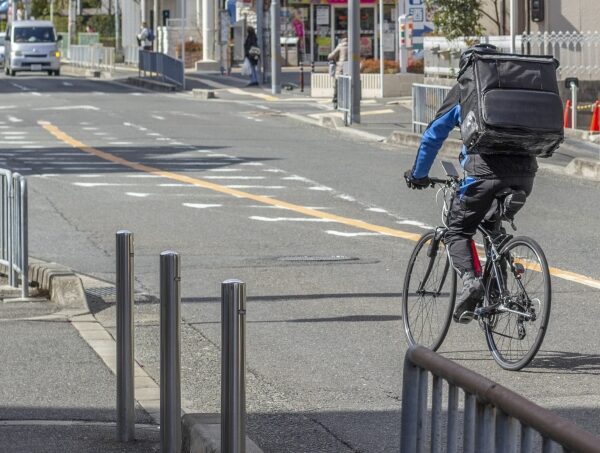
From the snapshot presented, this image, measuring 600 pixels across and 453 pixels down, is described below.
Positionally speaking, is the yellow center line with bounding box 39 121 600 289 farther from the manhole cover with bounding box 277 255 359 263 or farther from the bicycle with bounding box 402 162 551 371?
the bicycle with bounding box 402 162 551 371

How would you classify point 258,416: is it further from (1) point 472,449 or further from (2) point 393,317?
(1) point 472,449

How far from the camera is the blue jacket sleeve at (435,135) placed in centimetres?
823

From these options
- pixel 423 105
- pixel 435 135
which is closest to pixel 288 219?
pixel 435 135

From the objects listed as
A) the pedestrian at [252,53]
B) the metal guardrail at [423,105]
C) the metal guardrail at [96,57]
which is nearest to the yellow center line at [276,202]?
the metal guardrail at [423,105]

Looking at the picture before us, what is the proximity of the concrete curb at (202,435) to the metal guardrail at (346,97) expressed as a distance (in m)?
25.3

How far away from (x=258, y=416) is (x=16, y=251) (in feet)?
14.9

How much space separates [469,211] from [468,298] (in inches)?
19.0

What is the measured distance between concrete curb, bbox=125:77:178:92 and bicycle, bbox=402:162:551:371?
40614 mm

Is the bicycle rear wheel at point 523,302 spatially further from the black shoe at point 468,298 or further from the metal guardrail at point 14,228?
the metal guardrail at point 14,228

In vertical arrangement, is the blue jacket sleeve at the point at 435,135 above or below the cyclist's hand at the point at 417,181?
above

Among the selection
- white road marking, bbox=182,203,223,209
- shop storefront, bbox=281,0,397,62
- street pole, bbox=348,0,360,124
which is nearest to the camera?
white road marking, bbox=182,203,223,209

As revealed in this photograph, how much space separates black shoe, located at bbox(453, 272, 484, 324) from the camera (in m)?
8.16

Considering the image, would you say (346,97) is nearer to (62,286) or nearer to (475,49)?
(62,286)

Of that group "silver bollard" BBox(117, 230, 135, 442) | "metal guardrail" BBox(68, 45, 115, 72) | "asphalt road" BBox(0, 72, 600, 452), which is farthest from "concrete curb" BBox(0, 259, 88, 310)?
"metal guardrail" BBox(68, 45, 115, 72)
